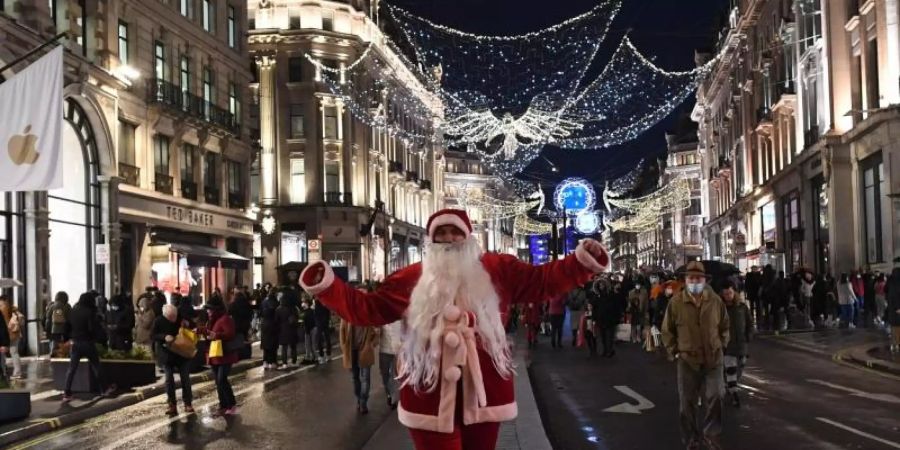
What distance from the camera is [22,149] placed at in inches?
573

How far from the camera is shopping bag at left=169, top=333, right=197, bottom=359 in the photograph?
1370 cm

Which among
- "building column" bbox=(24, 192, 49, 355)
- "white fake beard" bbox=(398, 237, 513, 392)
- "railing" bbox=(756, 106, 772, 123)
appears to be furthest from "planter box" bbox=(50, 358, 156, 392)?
"railing" bbox=(756, 106, 772, 123)

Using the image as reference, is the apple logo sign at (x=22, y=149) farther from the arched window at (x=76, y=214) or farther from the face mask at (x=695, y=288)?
the arched window at (x=76, y=214)

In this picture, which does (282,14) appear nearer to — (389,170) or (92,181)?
(389,170)

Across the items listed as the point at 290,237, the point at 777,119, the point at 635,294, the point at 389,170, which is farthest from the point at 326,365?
the point at 389,170

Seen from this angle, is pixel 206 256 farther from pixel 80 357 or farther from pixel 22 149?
pixel 22 149

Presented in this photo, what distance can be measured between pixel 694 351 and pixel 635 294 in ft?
61.4

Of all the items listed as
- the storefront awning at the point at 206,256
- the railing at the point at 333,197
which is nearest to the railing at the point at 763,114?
the railing at the point at 333,197

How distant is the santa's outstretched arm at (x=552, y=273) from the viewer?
518 cm

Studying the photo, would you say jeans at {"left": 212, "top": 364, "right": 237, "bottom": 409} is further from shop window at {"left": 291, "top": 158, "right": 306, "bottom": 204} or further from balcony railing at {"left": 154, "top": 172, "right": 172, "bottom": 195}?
shop window at {"left": 291, "top": 158, "right": 306, "bottom": 204}

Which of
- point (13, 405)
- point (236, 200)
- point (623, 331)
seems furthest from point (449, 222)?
point (236, 200)

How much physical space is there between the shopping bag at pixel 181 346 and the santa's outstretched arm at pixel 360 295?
890 centimetres

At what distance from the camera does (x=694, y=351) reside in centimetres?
919

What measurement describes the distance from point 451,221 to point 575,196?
3999cm
